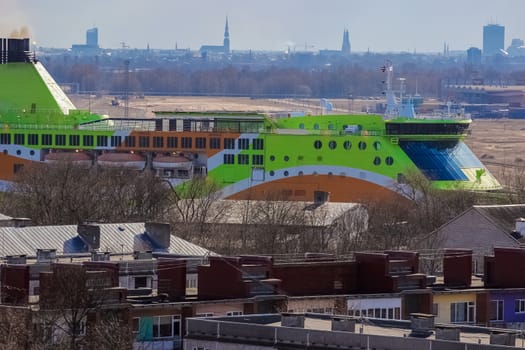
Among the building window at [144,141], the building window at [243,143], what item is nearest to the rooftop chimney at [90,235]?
the building window at [243,143]

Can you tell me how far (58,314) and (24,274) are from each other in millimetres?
3386

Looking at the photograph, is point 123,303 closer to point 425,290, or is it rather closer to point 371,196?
point 425,290

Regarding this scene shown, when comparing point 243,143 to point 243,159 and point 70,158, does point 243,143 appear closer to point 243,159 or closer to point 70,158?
point 243,159

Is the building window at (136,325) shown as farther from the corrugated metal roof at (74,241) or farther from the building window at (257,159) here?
the building window at (257,159)

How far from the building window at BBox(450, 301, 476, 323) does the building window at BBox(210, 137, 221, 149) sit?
141ft

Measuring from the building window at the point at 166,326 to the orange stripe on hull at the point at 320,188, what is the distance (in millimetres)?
41381

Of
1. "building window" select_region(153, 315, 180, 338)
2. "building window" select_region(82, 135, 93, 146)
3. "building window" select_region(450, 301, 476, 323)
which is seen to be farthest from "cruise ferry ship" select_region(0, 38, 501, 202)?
"building window" select_region(153, 315, 180, 338)

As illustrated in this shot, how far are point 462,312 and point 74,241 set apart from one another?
8887 millimetres

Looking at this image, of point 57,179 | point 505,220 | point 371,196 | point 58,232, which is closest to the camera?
point 58,232

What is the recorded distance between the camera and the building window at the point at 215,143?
267 feet

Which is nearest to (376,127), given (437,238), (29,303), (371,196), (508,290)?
(371,196)

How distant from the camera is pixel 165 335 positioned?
114ft

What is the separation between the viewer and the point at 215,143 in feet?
268

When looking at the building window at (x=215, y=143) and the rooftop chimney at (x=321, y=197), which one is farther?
the building window at (x=215, y=143)
